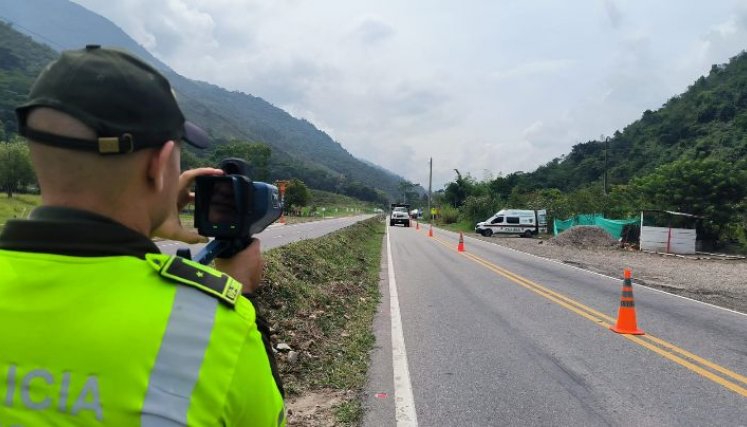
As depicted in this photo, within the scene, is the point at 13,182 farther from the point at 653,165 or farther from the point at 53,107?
the point at 653,165

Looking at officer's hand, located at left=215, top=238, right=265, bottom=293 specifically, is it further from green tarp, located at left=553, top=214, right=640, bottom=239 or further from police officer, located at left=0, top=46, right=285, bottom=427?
green tarp, located at left=553, top=214, right=640, bottom=239

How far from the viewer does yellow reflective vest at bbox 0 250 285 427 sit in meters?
1.09

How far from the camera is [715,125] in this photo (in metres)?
66.2

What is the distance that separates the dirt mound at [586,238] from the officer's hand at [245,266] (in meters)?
33.2

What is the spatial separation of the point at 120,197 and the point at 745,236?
3300 cm

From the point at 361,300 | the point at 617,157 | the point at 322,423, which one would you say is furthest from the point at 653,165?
the point at 322,423

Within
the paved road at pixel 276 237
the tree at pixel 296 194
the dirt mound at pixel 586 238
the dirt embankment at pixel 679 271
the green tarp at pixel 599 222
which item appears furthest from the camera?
the tree at pixel 296 194

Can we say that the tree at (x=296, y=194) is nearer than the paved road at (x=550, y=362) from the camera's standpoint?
No

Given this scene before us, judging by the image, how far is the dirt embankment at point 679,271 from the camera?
45.6 feet

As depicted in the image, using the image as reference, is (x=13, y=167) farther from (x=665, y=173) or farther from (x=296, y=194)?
(x=665, y=173)

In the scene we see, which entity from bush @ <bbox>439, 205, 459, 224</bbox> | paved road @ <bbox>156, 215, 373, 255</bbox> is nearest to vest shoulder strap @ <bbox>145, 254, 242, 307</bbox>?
paved road @ <bbox>156, 215, 373, 255</bbox>

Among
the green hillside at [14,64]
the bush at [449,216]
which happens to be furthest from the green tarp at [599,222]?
the green hillside at [14,64]

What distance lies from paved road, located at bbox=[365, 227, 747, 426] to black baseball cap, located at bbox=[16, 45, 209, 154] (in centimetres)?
409

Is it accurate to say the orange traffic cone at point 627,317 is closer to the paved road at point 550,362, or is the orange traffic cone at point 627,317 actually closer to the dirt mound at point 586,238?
the paved road at point 550,362
